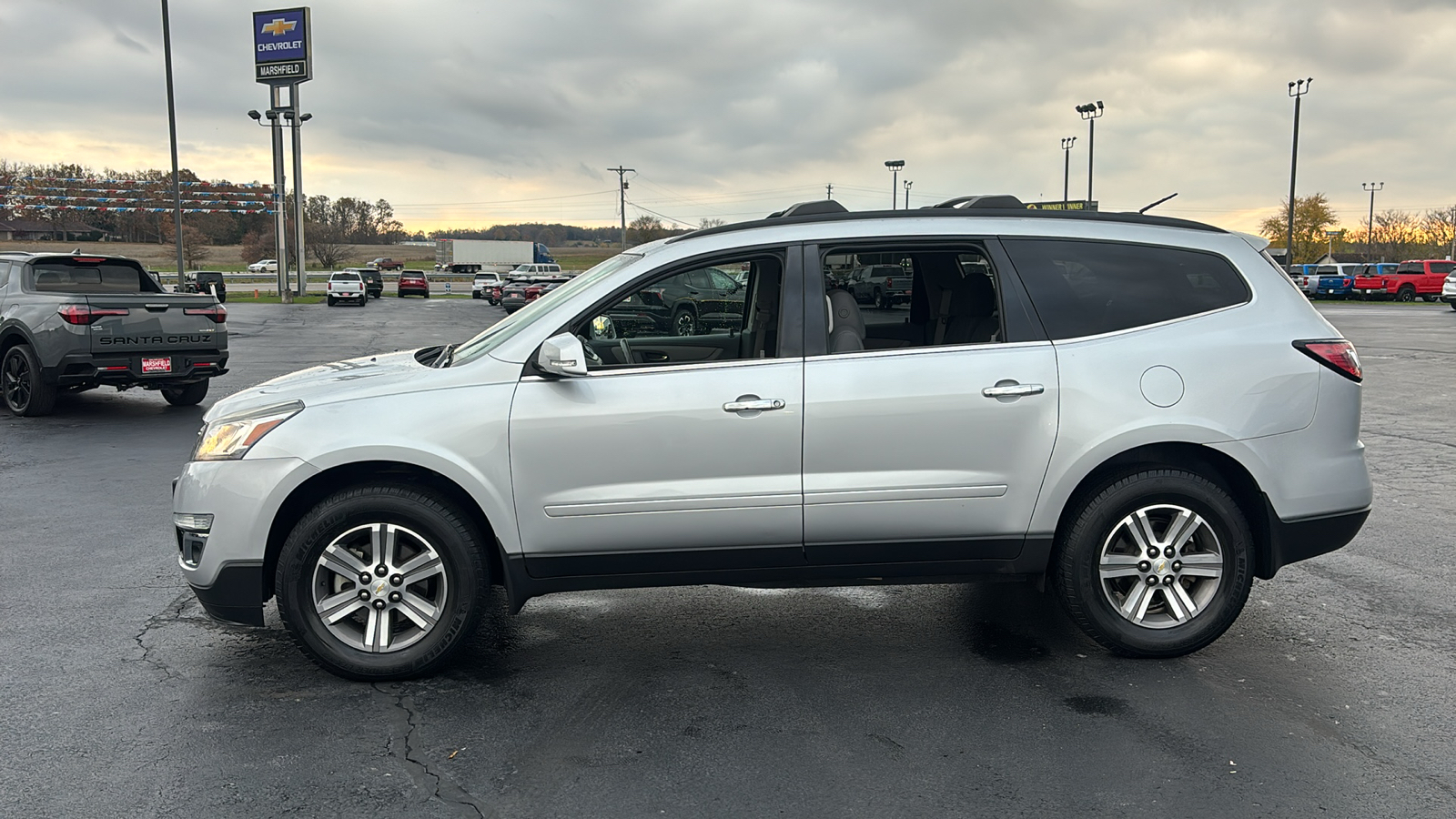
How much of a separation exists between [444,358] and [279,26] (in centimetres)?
5542

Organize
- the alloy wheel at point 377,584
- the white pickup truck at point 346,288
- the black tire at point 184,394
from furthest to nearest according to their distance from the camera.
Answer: the white pickup truck at point 346,288 → the black tire at point 184,394 → the alloy wheel at point 377,584

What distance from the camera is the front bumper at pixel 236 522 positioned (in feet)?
13.3

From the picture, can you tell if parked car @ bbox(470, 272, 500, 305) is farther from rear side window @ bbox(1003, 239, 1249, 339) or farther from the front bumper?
rear side window @ bbox(1003, 239, 1249, 339)

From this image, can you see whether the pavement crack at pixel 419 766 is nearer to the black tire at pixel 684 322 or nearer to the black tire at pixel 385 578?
the black tire at pixel 385 578

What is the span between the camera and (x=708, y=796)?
3.26 m

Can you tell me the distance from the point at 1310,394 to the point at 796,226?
224 centimetres

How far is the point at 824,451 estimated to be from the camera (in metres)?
4.15

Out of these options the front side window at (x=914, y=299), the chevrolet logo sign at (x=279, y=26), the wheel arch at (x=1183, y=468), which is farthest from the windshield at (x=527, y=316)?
the chevrolet logo sign at (x=279, y=26)

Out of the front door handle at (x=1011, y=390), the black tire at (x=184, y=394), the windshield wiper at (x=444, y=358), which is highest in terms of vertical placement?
the windshield wiper at (x=444, y=358)

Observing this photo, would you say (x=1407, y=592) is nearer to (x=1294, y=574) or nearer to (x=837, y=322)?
(x=1294, y=574)

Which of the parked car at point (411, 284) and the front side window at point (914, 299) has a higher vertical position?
the parked car at point (411, 284)

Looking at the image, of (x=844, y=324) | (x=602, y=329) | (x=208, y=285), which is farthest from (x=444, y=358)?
(x=208, y=285)

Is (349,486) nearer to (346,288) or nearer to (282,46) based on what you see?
(346,288)

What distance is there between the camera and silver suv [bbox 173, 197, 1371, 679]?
4.10 meters
